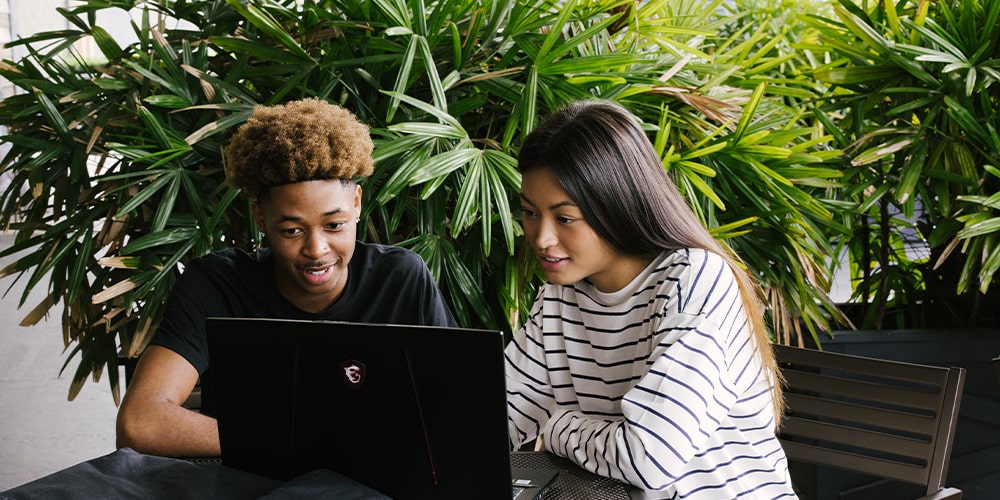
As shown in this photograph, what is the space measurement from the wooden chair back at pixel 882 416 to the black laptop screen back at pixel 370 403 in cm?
84

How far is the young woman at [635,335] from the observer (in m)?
1.28

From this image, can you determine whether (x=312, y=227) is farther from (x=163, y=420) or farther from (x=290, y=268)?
(x=163, y=420)

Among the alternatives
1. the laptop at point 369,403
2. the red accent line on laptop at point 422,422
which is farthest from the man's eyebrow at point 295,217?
the red accent line on laptop at point 422,422

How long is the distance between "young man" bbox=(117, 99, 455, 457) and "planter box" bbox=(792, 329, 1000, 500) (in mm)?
1530

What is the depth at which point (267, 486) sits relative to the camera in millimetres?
1102

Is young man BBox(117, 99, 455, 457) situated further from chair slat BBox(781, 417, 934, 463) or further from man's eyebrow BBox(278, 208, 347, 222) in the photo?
chair slat BBox(781, 417, 934, 463)

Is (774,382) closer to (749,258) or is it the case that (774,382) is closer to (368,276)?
(368,276)

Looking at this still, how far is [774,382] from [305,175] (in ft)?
2.93

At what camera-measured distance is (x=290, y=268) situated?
5.64 feet

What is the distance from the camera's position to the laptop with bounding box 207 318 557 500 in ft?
3.37

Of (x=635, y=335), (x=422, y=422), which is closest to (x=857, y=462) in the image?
(x=635, y=335)

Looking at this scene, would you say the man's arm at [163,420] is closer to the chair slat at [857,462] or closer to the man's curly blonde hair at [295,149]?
the man's curly blonde hair at [295,149]

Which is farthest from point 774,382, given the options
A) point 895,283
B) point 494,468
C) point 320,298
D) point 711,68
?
point 895,283

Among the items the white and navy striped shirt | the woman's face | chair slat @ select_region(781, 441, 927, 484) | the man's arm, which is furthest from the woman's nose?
chair slat @ select_region(781, 441, 927, 484)
